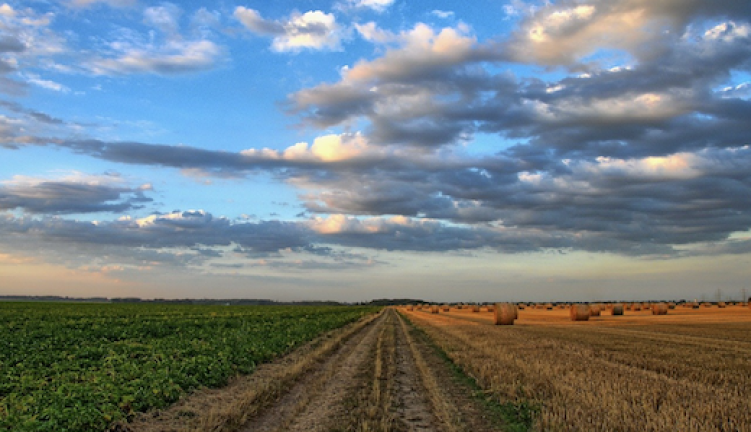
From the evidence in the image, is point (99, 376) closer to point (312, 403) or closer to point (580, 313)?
point (312, 403)

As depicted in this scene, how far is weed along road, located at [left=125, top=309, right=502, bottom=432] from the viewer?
9820mm

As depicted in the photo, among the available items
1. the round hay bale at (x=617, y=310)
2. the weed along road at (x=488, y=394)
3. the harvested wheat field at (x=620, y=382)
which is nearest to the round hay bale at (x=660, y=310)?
the round hay bale at (x=617, y=310)

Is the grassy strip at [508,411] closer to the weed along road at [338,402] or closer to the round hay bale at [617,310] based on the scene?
the weed along road at [338,402]

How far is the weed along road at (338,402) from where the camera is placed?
9820 millimetres

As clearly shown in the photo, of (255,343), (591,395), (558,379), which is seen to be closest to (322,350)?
(255,343)

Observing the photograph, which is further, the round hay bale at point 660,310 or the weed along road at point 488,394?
the round hay bale at point 660,310

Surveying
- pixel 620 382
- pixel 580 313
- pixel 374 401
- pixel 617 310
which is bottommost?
pixel 617 310

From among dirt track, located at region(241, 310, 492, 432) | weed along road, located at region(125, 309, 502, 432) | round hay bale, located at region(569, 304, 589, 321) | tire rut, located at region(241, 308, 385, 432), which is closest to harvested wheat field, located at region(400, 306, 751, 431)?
weed along road, located at region(125, 309, 502, 432)

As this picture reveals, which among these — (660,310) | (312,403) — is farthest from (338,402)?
(660,310)

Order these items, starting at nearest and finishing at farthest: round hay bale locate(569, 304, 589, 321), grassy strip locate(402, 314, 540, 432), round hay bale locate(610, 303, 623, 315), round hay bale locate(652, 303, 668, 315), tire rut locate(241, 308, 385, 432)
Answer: grassy strip locate(402, 314, 540, 432) < tire rut locate(241, 308, 385, 432) < round hay bale locate(569, 304, 589, 321) < round hay bale locate(610, 303, 623, 315) < round hay bale locate(652, 303, 668, 315)

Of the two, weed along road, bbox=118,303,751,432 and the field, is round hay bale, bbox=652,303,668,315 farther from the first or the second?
weed along road, bbox=118,303,751,432

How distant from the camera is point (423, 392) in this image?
13.0 meters

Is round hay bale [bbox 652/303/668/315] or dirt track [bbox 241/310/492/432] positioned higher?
dirt track [bbox 241/310/492/432]

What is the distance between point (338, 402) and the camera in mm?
11750
